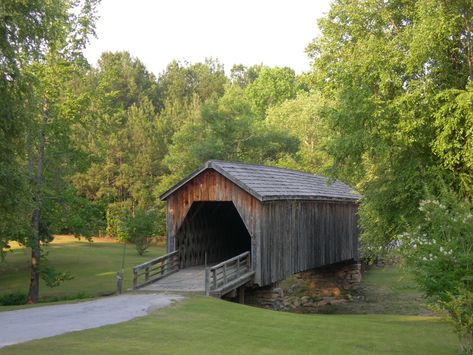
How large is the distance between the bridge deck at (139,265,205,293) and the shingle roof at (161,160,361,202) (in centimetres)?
310

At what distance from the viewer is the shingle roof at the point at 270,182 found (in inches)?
782

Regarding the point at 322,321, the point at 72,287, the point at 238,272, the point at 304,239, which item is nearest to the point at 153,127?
the point at 72,287

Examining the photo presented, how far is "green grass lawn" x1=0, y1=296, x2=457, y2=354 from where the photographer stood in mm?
10484

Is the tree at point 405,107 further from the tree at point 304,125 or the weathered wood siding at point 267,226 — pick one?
the tree at point 304,125

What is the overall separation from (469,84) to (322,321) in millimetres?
7856

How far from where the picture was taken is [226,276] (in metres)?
18.5

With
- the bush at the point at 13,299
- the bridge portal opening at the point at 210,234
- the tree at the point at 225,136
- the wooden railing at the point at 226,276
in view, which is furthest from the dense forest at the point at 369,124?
the tree at the point at 225,136

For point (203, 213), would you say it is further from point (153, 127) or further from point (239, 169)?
point (153, 127)

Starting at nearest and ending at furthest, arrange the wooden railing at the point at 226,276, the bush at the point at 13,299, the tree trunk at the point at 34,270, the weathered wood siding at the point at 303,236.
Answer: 1. the wooden railing at the point at 226,276
2. the weathered wood siding at the point at 303,236
3. the bush at the point at 13,299
4. the tree trunk at the point at 34,270

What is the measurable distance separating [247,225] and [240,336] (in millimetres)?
8083

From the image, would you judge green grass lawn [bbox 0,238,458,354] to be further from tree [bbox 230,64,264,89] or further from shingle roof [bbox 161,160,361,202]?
tree [bbox 230,64,264,89]

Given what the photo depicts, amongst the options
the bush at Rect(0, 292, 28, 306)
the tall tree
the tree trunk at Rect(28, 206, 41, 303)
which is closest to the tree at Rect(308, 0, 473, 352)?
the tall tree

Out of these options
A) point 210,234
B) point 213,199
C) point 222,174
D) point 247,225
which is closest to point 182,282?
point 247,225

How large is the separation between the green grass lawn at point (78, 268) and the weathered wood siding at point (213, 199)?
17.7 ft
